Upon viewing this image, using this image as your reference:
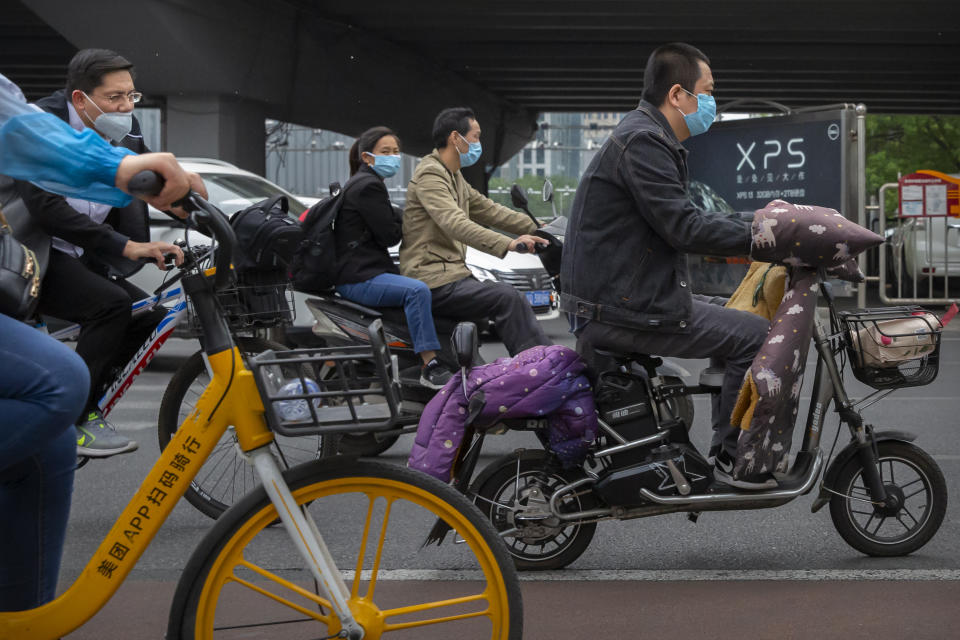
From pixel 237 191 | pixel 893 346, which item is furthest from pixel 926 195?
pixel 893 346

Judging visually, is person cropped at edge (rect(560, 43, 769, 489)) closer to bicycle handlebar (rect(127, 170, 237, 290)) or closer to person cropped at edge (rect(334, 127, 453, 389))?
bicycle handlebar (rect(127, 170, 237, 290))

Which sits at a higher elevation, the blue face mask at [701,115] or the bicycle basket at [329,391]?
the blue face mask at [701,115]

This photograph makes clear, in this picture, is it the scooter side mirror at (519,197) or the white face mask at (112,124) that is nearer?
the white face mask at (112,124)

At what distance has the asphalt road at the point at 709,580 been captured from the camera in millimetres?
3910

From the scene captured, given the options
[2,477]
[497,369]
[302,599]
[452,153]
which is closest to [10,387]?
[2,477]

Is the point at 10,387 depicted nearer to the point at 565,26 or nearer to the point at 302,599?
the point at 302,599

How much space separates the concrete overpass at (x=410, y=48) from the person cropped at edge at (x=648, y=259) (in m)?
17.7

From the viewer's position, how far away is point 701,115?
4.47 m

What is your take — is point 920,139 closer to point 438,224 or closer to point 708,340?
point 438,224

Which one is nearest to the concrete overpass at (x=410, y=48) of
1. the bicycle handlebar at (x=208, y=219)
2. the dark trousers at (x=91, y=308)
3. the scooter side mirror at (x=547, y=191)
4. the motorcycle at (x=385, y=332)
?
the motorcycle at (x=385, y=332)

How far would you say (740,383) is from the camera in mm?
4332

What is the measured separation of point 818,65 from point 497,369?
95.1 ft

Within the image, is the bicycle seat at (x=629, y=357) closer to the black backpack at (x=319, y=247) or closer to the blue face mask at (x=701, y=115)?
the blue face mask at (x=701, y=115)

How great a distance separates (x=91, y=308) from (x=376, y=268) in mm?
1761
